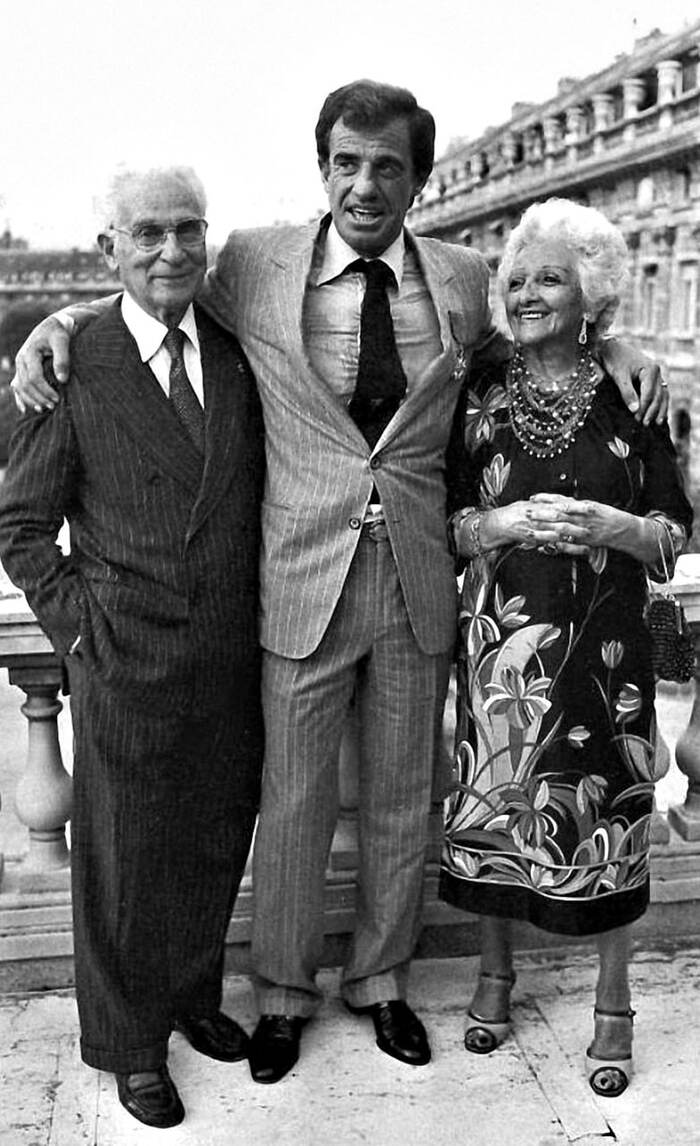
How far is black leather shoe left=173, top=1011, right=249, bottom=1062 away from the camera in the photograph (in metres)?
2.12

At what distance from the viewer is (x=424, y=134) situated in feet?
6.48

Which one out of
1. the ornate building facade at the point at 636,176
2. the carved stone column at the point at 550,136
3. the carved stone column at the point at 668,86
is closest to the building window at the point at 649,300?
the ornate building facade at the point at 636,176

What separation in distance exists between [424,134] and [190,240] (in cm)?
41

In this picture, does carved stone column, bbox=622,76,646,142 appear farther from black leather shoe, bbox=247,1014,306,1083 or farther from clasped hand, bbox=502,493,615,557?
black leather shoe, bbox=247,1014,306,1083

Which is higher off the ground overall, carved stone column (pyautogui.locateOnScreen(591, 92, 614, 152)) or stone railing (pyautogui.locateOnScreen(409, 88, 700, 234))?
carved stone column (pyautogui.locateOnScreen(591, 92, 614, 152))

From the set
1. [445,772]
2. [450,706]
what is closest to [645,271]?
[450,706]

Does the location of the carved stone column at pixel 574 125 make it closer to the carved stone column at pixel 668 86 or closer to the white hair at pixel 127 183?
the carved stone column at pixel 668 86

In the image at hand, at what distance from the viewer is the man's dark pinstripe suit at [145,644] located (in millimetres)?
1885

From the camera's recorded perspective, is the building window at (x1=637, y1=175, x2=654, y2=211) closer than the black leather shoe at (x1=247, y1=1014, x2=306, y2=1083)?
No

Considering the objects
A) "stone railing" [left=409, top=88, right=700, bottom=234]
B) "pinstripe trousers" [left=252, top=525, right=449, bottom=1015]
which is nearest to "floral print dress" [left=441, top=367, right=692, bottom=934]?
"pinstripe trousers" [left=252, top=525, right=449, bottom=1015]

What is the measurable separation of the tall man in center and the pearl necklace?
0.12 metres

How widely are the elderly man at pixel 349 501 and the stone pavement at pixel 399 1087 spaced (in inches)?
2.6

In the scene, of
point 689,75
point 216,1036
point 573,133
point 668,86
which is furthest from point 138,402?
point 573,133

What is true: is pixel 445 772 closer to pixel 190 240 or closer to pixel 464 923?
pixel 464 923
